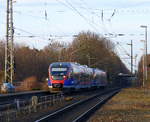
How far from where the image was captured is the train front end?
146ft

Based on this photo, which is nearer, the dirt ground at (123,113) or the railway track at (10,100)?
the dirt ground at (123,113)

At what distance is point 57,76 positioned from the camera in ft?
146

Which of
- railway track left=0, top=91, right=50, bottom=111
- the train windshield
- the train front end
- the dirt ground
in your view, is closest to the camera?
the dirt ground

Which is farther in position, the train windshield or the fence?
the train windshield

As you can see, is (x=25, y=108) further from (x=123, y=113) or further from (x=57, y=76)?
(x=57, y=76)

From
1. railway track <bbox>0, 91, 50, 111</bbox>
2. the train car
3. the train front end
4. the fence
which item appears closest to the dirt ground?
the fence

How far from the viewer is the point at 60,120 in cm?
2053

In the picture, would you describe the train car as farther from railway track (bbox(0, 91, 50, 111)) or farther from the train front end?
railway track (bbox(0, 91, 50, 111))

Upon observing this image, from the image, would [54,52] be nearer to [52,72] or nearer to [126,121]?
[52,72]

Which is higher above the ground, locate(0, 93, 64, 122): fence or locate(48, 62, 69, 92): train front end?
locate(48, 62, 69, 92): train front end

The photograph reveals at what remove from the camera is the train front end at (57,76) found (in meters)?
44.4

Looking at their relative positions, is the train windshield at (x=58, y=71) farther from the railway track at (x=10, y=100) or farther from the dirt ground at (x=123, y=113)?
the dirt ground at (x=123, y=113)

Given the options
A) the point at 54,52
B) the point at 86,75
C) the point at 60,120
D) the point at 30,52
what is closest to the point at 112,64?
the point at 54,52

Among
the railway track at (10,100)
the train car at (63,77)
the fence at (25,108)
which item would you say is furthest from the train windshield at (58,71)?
Answer: the fence at (25,108)
